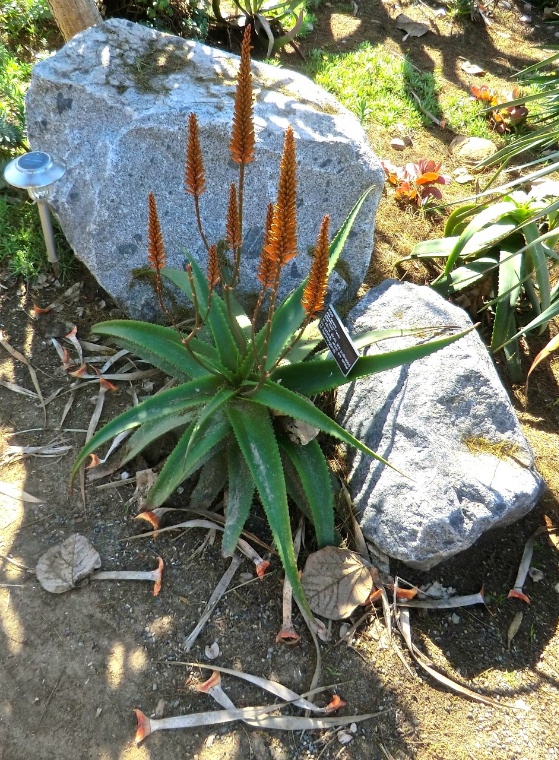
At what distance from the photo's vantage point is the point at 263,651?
2.44 m

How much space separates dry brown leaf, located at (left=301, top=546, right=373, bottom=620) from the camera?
253cm

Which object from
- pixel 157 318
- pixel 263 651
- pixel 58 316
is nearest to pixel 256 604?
pixel 263 651

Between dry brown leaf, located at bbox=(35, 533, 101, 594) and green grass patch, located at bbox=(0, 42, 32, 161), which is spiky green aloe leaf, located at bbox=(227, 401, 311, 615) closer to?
dry brown leaf, located at bbox=(35, 533, 101, 594)

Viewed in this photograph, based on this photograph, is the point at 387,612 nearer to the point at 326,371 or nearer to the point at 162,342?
the point at 326,371

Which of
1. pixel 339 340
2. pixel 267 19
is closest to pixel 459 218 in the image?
pixel 339 340

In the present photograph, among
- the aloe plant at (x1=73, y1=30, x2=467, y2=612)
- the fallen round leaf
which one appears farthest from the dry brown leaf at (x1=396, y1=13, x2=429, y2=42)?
the fallen round leaf

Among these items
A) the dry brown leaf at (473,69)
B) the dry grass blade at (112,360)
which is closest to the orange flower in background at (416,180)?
the dry brown leaf at (473,69)

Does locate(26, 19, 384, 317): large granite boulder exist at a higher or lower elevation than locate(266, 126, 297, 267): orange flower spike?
lower

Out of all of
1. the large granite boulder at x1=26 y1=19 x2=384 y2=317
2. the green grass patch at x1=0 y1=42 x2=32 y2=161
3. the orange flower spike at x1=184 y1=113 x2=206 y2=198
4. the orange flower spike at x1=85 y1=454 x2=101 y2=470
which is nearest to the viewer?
the orange flower spike at x1=184 y1=113 x2=206 y2=198

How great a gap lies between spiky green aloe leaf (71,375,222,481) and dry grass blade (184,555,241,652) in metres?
0.71

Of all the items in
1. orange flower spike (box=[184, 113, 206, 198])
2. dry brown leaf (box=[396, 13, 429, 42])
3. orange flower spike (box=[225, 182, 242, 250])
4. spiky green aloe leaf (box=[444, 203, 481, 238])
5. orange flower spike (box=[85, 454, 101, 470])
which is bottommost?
orange flower spike (box=[85, 454, 101, 470])

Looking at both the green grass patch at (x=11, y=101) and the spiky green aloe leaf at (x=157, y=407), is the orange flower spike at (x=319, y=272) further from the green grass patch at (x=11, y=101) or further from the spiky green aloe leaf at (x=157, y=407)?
the green grass patch at (x=11, y=101)

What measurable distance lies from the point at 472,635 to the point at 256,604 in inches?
36.4

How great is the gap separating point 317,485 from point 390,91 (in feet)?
14.7
